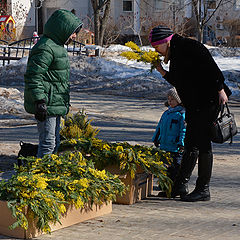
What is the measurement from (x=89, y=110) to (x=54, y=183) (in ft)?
27.1

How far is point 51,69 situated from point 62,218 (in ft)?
5.44

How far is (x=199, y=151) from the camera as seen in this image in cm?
567

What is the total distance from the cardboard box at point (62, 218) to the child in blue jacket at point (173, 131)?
1.27 m

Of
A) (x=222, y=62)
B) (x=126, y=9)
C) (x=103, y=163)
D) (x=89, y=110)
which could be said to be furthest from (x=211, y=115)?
(x=126, y=9)

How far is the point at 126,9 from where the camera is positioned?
46125 mm

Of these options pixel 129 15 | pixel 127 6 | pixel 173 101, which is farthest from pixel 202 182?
pixel 127 6

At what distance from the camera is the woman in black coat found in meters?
5.52

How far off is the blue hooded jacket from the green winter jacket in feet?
3.51

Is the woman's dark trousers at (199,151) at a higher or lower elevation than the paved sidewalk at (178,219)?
higher

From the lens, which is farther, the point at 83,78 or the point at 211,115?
the point at 83,78

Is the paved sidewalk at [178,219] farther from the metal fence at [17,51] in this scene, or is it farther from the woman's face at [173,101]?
the metal fence at [17,51]

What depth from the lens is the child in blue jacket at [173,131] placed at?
20.0ft

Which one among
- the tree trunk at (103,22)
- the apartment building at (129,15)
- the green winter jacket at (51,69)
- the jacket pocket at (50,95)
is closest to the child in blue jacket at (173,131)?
the green winter jacket at (51,69)

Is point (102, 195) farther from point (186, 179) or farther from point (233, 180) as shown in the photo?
point (233, 180)
